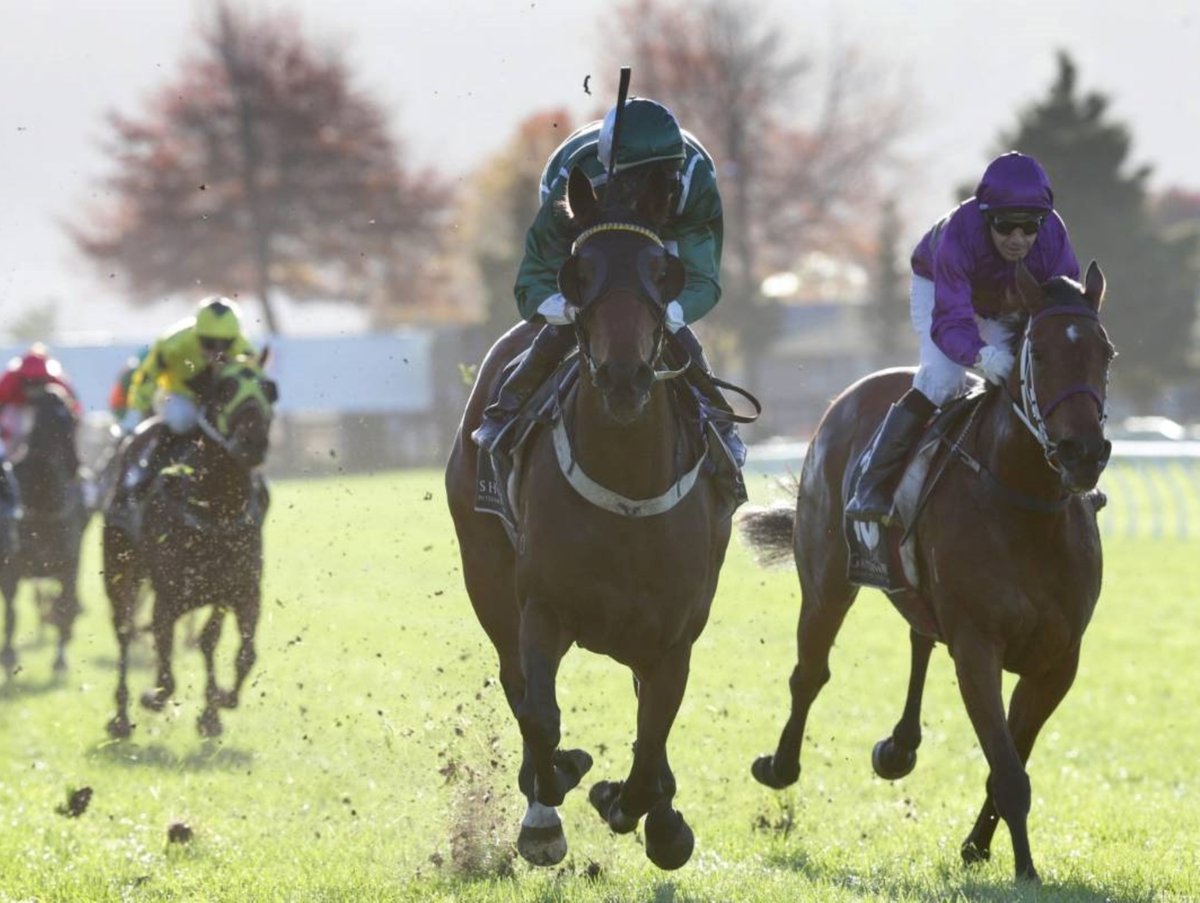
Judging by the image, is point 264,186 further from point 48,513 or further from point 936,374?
point 936,374

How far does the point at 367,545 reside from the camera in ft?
72.2

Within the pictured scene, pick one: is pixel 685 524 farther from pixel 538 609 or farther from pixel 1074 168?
pixel 1074 168

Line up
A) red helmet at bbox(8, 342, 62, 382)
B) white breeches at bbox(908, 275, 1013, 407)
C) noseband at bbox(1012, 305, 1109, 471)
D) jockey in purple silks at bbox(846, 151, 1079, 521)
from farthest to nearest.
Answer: red helmet at bbox(8, 342, 62, 382) → white breeches at bbox(908, 275, 1013, 407) → jockey in purple silks at bbox(846, 151, 1079, 521) → noseband at bbox(1012, 305, 1109, 471)

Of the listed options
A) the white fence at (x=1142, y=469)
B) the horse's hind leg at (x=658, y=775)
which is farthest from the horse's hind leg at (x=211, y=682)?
the white fence at (x=1142, y=469)

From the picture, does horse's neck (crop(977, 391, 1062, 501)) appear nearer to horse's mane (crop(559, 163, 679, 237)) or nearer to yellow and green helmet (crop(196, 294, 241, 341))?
horse's mane (crop(559, 163, 679, 237))

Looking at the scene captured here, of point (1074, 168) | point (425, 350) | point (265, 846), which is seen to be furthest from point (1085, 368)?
point (425, 350)

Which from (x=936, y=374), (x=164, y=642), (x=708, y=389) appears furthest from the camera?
(x=164, y=642)

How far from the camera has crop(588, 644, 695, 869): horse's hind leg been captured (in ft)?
19.6

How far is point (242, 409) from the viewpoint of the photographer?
9.81 metres

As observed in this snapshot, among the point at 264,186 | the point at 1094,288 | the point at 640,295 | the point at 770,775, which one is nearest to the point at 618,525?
the point at 640,295

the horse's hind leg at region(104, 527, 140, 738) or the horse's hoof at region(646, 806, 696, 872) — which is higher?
the horse's hind leg at region(104, 527, 140, 738)

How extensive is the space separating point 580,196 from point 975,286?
72.3 inches

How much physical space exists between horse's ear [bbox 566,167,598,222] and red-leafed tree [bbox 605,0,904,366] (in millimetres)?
41593

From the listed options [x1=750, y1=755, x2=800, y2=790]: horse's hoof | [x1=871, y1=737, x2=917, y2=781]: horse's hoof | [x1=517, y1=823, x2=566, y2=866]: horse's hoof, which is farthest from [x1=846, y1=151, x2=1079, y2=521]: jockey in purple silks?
[x1=517, y1=823, x2=566, y2=866]: horse's hoof
